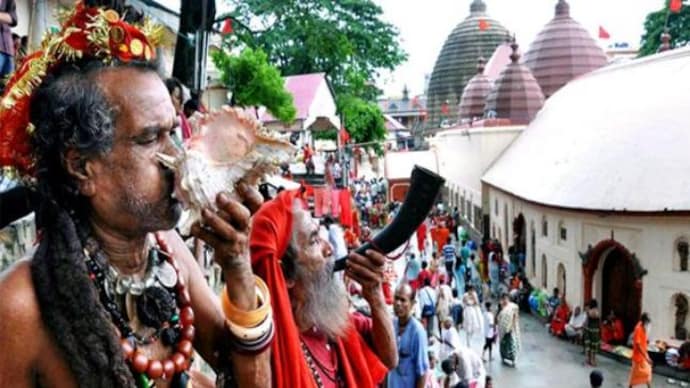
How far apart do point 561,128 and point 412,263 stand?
9711 mm

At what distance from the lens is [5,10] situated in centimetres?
376

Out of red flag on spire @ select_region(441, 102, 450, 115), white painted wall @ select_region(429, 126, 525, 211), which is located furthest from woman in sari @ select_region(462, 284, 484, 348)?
red flag on spire @ select_region(441, 102, 450, 115)

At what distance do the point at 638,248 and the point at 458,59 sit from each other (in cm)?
3273

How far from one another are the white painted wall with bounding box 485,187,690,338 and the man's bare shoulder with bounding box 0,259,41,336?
1212cm

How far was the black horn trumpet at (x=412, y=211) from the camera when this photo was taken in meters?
2.67

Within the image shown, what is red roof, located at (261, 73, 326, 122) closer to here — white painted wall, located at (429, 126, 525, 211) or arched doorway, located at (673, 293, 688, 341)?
white painted wall, located at (429, 126, 525, 211)

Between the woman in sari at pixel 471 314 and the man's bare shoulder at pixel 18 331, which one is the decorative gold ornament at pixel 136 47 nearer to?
the man's bare shoulder at pixel 18 331

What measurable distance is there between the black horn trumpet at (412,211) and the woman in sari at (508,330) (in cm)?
879

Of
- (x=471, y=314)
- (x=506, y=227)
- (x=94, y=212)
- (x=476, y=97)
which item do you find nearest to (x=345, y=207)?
(x=471, y=314)

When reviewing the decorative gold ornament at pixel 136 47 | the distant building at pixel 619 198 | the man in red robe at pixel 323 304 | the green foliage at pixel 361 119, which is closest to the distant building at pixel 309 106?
the green foliage at pixel 361 119

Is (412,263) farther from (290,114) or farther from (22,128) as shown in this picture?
(22,128)

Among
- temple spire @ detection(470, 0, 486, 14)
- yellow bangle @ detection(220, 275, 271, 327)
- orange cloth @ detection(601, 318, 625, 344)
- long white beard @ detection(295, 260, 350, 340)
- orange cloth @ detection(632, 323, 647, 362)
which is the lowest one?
orange cloth @ detection(601, 318, 625, 344)

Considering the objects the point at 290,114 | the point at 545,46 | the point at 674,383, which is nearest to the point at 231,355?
the point at 674,383

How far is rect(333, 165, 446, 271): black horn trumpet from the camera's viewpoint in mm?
2666
